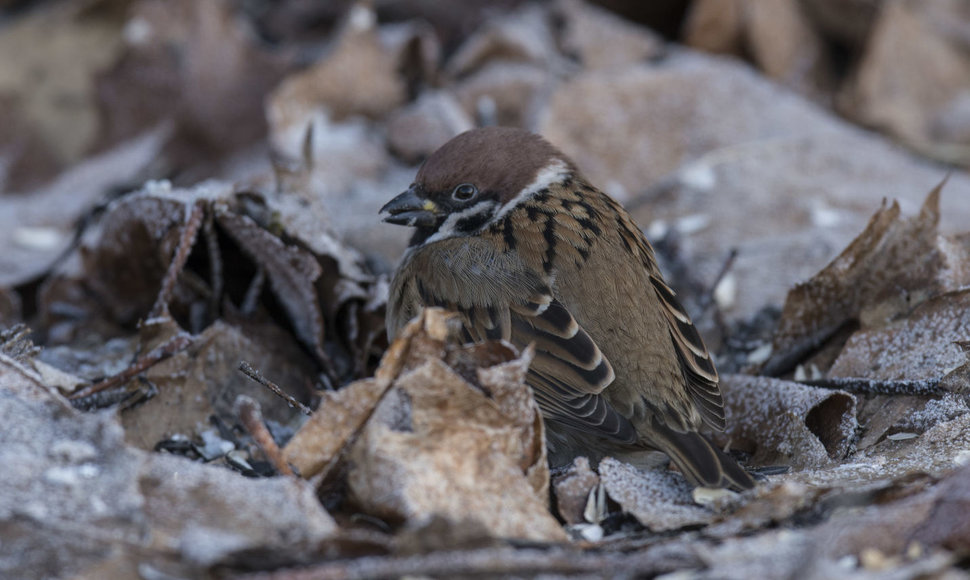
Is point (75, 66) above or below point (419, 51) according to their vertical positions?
below

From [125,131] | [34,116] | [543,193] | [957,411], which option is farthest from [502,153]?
[34,116]

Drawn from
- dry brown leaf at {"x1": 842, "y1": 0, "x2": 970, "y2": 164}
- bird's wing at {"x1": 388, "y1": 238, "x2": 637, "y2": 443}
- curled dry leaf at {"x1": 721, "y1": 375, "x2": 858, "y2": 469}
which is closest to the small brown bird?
bird's wing at {"x1": 388, "y1": 238, "x2": 637, "y2": 443}

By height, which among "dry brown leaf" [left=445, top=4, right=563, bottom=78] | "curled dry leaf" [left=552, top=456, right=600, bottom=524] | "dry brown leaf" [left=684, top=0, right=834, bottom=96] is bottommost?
"curled dry leaf" [left=552, top=456, right=600, bottom=524]

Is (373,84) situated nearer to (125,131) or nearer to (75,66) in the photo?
(125,131)

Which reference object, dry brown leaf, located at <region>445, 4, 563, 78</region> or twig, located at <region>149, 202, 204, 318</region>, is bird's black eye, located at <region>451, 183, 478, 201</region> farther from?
dry brown leaf, located at <region>445, 4, 563, 78</region>

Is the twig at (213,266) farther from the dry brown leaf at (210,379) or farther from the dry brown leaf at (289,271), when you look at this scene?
the dry brown leaf at (210,379)

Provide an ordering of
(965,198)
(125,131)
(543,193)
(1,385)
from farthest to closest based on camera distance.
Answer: (125,131) < (965,198) < (543,193) < (1,385)

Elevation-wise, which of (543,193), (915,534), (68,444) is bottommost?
(68,444)
